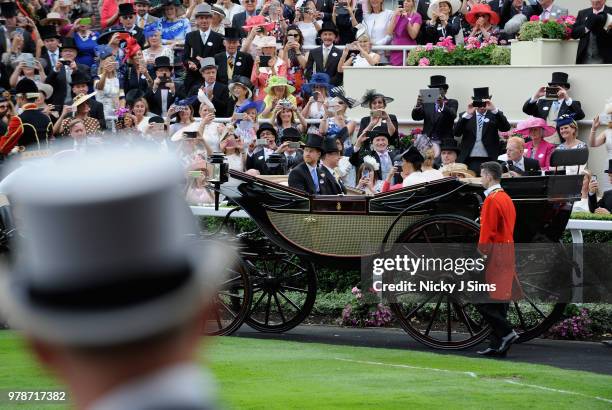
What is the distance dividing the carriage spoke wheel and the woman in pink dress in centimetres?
677

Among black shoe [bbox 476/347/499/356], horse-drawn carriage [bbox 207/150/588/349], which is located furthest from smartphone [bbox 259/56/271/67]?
black shoe [bbox 476/347/499/356]

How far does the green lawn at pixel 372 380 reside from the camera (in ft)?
27.3

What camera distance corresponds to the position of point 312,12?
740 inches

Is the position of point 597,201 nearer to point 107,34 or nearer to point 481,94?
point 481,94

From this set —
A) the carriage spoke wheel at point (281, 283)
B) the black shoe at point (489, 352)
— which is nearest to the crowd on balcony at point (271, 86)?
the carriage spoke wheel at point (281, 283)

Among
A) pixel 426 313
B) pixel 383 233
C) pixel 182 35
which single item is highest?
pixel 182 35

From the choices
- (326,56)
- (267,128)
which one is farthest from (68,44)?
(267,128)

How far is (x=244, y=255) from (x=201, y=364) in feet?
34.1

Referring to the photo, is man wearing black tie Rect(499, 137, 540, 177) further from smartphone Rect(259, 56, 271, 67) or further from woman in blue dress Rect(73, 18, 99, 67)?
woman in blue dress Rect(73, 18, 99, 67)

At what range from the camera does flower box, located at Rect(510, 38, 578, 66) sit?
17.4 meters

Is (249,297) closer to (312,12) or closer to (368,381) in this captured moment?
(368,381)

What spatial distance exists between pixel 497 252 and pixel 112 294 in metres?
9.65

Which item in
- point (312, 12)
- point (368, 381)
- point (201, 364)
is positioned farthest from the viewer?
point (312, 12)

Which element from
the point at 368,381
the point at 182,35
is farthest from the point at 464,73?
the point at 368,381
